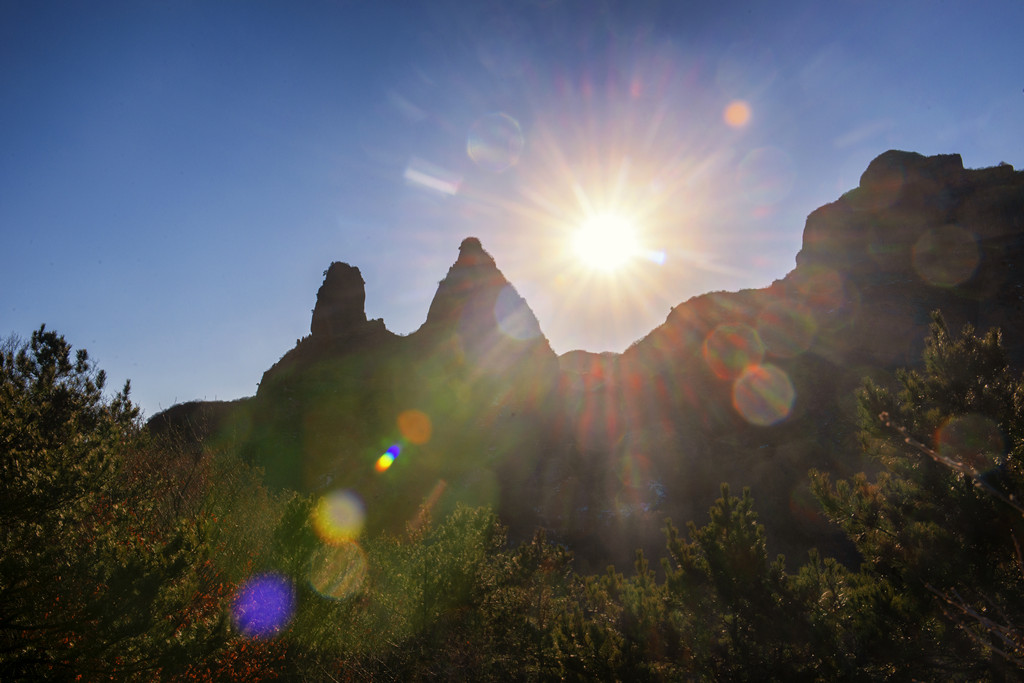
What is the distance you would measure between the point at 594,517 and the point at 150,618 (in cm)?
3863

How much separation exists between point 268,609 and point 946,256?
2632 inches

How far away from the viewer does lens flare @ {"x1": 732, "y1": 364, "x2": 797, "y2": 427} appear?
52.4m

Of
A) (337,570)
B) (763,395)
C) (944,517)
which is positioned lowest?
(944,517)

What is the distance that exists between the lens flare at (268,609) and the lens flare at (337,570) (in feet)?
2.77

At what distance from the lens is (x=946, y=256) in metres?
53.5

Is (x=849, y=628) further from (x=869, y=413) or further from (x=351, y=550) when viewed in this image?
(x=351, y=550)

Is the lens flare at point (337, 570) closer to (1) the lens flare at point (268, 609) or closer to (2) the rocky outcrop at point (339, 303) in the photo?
(1) the lens flare at point (268, 609)

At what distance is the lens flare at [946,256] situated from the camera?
5229cm

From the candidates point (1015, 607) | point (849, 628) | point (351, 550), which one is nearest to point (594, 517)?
point (351, 550)

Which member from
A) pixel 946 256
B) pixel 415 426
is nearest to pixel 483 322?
pixel 415 426

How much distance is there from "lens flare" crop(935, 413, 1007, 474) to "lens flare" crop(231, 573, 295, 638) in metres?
17.1

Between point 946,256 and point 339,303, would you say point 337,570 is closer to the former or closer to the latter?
point 339,303

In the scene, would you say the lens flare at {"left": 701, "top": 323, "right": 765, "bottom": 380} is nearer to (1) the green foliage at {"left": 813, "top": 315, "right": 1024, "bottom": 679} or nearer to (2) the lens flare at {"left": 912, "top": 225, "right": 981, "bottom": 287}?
(2) the lens flare at {"left": 912, "top": 225, "right": 981, "bottom": 287}

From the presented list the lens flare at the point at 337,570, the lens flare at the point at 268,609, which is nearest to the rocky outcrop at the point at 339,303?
the lens flare at the point at 337,570
